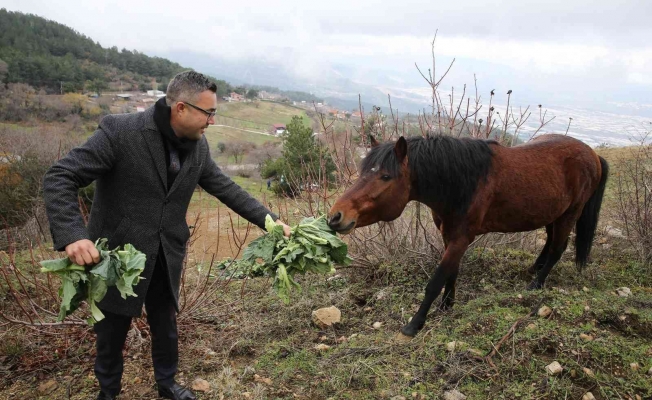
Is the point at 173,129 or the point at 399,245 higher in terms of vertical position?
the point at 173,129

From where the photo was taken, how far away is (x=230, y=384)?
2941 mm

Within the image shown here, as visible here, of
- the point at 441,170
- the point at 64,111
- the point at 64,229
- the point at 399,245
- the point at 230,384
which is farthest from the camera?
the point at 64,111

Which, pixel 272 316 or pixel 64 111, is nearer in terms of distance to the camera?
pixel 272 316

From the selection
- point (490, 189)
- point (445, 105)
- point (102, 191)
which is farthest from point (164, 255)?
point (445, 105)

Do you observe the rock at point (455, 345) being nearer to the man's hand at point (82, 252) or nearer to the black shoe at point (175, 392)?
the black shoe at point (175, 392)

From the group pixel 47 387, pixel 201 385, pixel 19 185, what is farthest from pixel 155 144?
pixel 19 185

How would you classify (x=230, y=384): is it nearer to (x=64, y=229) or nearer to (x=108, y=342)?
(x=108, y=342)

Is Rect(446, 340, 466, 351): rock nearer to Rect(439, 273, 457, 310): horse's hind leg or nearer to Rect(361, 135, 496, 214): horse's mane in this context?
Rect(439, 273, 457, 310): horse's hind leg

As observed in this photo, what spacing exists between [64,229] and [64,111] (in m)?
47.5

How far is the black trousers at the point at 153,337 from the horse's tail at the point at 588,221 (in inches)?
175

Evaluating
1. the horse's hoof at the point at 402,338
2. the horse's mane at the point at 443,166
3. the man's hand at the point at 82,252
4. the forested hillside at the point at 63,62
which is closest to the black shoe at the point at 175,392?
the man's hand at the point at 82,252

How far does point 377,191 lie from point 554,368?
5.61ft

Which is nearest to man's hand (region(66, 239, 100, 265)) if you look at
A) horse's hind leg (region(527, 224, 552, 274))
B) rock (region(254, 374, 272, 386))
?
rock (region(254, 374, 272, 386))

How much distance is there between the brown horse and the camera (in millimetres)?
3074
